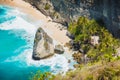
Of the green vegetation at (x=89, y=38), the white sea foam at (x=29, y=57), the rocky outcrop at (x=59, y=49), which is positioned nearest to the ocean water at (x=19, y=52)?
the white sea foam at (x=29, y=57)

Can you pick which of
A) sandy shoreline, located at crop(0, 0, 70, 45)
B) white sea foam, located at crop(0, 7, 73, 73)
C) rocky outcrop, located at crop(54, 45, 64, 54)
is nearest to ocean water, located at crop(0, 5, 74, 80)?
white sea foam, located at crop(0, 7, 73, 73)

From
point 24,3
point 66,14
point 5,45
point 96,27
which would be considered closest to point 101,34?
point 96,27

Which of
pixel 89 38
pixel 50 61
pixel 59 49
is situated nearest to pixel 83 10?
pixel 89 38

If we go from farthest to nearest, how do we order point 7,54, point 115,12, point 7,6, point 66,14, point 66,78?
1. point 7,6
2. point 66,14
3. point 7,54
4. point 115,12
5. point 66,78

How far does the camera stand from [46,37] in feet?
139

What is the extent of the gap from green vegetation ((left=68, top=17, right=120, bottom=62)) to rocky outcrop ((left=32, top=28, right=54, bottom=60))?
3711 millimetres

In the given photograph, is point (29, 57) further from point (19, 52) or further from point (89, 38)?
point (89, 38)

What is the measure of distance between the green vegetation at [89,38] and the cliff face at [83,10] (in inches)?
44.4

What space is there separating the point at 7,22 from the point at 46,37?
11.9 m

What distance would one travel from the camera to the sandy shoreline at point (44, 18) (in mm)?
45469

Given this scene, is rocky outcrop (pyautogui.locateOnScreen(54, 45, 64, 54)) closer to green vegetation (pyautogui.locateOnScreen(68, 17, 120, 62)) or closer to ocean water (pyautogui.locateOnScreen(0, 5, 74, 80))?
ocean water (pyautogui.locateOnScreen(0, 5, 74, 80))

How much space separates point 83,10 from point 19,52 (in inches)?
435

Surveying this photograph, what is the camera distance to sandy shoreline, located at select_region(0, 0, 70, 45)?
4547 centimetres

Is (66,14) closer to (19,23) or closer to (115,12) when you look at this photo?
(19,23)
